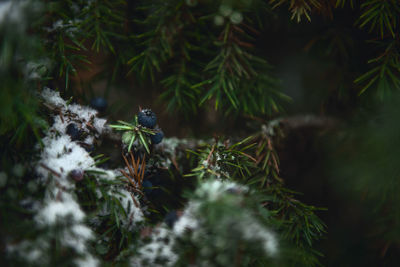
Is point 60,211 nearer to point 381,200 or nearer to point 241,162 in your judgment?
point 241,162

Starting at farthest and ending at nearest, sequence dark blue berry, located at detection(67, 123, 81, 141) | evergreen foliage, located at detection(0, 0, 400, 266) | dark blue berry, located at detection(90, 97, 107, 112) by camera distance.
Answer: dark blue berry, located at detection(90, 97, 107, 112) < dark blue berry, located at detection(67, 123, 81, 141) < evergreen foliage, located at detection(0, 0, 400, 266)

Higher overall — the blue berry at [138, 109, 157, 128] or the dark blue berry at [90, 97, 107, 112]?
the dark blue berry at [90, 97, 107, 112]

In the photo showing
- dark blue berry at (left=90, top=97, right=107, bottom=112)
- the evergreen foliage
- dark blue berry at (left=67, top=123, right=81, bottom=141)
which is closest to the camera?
the evergreen foliage

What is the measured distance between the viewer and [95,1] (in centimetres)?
69

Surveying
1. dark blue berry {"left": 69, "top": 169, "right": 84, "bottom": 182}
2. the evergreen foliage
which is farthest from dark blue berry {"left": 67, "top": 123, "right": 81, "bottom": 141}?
dark blue berry {"left": 69, "top": 169, "right": 84, "bottom": 182}

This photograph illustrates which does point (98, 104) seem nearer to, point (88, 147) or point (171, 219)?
point (88, 147)

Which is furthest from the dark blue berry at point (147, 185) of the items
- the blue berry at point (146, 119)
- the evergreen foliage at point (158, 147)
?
the blue berry at point (146, 119)

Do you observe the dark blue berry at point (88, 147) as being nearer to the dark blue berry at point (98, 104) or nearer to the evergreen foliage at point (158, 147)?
the evergreen foliage at point (158, 147)

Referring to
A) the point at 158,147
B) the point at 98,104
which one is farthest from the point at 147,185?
the point at 98,104

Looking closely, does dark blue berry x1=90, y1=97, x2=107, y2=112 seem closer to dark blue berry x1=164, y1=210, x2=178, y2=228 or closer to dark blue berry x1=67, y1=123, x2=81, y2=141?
dark blue berry x1=67, y1=123, x2=81, y2=141

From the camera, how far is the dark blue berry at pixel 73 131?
589mm

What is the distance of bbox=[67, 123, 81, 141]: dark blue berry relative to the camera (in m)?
0.59

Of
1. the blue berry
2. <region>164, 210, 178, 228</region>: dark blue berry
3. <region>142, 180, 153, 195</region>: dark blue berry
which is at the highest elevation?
the blue berry

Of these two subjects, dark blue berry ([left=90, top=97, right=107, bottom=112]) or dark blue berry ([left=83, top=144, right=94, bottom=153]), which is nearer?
dark blue berry ([left=83, top=144, right=94, bottom=153])
